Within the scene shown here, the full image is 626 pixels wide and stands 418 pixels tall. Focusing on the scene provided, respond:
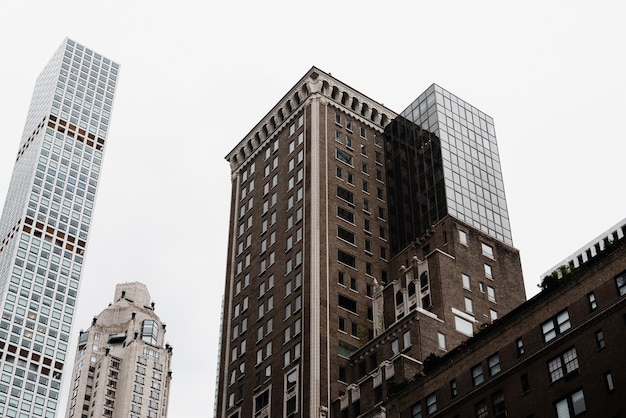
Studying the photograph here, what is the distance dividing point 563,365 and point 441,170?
5429cm

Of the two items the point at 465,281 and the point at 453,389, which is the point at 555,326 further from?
the point at 465,281

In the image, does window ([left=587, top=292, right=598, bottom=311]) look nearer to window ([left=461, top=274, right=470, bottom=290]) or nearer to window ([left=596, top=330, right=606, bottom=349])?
window ([left=596, top=330, right=606, bottom=349])

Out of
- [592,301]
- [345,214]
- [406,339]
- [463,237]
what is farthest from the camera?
[345,214]

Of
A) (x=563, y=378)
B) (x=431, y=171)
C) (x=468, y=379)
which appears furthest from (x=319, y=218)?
(x=563, y=378)

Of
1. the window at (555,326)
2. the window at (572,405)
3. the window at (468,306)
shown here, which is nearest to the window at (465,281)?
the window at (468,306)

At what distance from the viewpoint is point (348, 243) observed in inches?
4697

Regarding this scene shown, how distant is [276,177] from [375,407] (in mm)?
50821

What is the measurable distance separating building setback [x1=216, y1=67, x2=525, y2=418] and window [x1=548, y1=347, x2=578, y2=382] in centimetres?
2422

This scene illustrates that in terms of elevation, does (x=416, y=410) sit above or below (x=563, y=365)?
above

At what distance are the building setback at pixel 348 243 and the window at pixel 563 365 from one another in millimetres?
24218

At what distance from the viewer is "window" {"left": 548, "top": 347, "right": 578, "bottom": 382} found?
68188 mm

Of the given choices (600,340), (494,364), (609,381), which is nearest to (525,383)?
(494,364)

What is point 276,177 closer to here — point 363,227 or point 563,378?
point 363,227

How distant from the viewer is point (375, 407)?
8825cm
